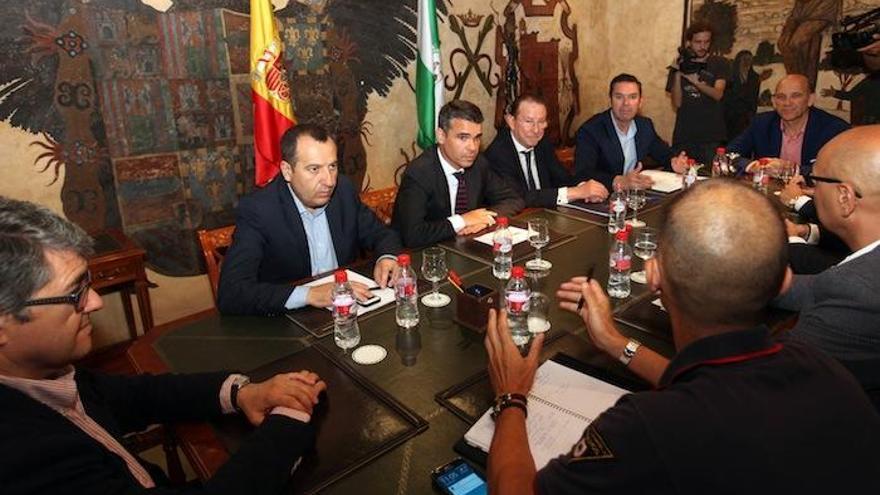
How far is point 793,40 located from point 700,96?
0.83 meters

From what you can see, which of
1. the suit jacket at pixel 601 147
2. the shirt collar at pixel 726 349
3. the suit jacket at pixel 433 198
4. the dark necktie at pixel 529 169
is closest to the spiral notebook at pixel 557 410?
the shirt collar at pixel 726 349

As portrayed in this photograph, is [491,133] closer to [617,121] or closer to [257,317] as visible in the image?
[617,121]

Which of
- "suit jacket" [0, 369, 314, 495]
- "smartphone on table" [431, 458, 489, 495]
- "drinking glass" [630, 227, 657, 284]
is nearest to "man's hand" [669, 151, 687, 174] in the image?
"drinking glass" [630, 227, 657, 284]

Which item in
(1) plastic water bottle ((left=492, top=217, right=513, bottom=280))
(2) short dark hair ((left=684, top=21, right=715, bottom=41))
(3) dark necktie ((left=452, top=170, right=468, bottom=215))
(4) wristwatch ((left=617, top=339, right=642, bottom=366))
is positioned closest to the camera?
(4) wristwatch ((left=617, top=339, right=642, bottom=366))

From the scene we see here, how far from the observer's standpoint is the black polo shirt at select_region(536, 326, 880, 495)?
2.71ft

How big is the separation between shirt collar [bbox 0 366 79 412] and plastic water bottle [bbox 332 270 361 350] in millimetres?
708

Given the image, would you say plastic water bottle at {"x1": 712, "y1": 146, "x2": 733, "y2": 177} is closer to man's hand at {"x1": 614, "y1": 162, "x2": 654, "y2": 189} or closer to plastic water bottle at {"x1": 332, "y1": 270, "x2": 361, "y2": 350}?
man's hand at {"x1": 614, "y1": 162, "x2": 654, "y2": 189}

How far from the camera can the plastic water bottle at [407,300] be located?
188 centimetres

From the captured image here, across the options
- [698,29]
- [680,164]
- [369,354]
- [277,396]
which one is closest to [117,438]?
[277,396]

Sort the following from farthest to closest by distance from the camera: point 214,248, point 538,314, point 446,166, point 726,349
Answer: point 446,166, point 214,248, point 538,314, point 726,349

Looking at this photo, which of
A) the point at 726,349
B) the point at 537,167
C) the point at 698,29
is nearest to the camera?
the point at 726,349

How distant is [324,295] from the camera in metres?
1.98

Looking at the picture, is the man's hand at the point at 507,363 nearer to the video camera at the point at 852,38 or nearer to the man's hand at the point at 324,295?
the man's hand at the point at 324,295

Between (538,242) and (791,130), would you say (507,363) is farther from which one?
(791,130)
